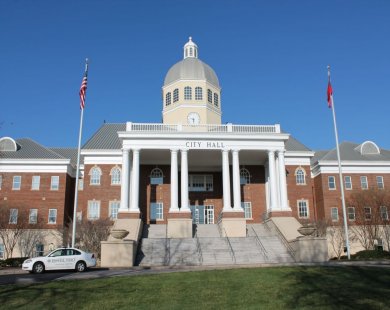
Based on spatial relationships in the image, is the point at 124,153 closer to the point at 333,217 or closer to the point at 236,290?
the point at 333,217

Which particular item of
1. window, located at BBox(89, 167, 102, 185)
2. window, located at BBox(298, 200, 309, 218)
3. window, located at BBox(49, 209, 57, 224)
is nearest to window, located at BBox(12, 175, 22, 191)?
window, located at BBox(49, 209, 57, 224)

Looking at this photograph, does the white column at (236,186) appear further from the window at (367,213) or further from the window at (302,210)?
the window at (367,213)

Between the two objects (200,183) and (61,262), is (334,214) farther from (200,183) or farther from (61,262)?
(61,262)

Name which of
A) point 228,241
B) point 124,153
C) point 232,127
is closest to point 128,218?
point 124,153

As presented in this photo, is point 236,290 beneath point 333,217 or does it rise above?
beneath

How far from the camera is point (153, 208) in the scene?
46.8 m

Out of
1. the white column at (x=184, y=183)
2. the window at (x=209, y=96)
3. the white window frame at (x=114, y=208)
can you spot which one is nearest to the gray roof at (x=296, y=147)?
the window at (x=209, y=96)

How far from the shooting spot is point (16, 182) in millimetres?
48344

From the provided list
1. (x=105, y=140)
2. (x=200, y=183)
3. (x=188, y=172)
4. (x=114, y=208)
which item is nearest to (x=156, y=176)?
(x=188, y=172)

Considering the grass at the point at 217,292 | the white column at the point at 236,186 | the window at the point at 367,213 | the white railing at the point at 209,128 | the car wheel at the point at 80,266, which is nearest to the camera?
the grass at the point at 217,292

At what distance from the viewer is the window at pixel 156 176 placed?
4747 centimetres

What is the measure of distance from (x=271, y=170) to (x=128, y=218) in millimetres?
14683

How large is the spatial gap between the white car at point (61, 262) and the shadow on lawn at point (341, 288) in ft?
40.1

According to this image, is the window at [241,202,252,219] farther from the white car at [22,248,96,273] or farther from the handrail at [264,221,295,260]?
the white car at [22,248,96,273]
